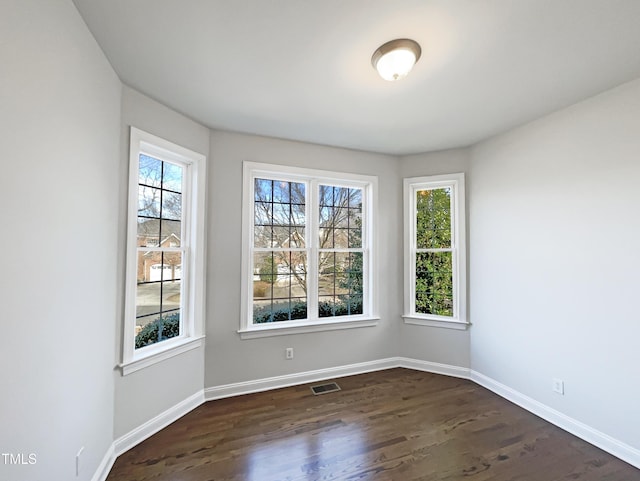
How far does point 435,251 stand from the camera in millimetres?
3531

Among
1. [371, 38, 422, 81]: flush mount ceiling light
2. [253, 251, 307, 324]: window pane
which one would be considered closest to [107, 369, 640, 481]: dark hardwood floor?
[253, 251, 307, 324]: window pane

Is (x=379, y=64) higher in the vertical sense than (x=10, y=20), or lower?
higher

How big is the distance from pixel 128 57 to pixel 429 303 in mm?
3697

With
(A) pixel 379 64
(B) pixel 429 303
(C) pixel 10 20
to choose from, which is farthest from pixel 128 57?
(B) pixel 429 303

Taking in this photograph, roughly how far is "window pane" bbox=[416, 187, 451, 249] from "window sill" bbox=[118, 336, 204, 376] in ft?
9.16

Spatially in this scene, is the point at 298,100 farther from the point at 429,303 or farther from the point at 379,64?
the point at 429,303

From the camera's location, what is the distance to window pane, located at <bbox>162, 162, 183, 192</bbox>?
2.54 m

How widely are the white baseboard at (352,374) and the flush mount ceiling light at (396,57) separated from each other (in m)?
2.98

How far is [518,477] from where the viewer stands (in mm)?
1843

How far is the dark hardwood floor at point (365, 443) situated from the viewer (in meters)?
1.88

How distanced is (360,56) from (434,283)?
2.71 meters

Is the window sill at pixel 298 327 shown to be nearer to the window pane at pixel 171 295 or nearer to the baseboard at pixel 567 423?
the window pane at pixel 171 295

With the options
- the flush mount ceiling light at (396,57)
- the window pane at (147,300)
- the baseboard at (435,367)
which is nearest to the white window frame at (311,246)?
the baseboard at (435,367)

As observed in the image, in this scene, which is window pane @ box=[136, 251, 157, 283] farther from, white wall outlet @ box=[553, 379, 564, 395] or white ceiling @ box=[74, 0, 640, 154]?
white wall outlet @ box=[553, 379, 564, 395]
